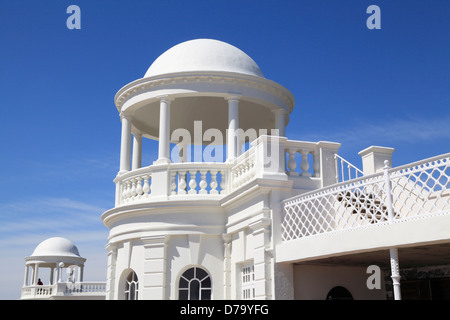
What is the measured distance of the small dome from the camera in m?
45.2

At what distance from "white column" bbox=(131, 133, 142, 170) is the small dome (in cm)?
2778

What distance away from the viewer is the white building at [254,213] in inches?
424

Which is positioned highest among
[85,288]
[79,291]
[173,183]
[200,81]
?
[200,81]

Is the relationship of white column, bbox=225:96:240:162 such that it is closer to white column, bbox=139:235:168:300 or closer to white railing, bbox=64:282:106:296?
white column, bbox=139:235:168:300

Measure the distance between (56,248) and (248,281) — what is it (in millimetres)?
34760

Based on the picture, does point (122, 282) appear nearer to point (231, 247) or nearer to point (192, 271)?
point (192, 271)

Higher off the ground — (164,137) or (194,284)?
(164,137)

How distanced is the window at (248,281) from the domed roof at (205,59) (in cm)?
603

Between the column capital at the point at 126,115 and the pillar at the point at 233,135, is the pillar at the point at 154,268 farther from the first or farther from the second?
the column capital at the point at 126,115

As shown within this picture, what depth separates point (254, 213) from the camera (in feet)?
42.5

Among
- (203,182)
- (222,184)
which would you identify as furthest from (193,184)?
(222,184)

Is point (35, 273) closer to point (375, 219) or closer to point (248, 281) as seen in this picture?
point (248, 281)
